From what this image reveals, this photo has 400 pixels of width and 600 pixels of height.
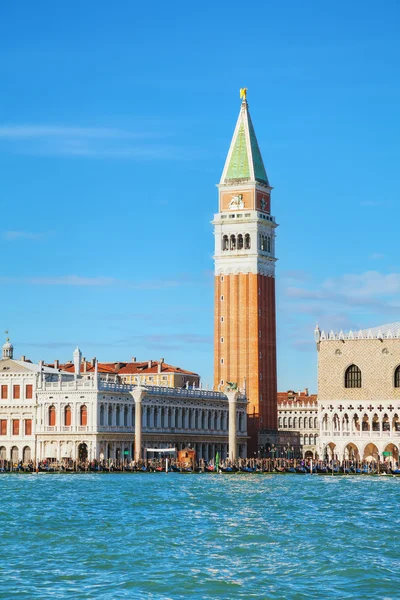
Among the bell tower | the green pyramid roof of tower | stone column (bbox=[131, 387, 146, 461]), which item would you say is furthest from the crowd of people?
the green pyramid roof of tower

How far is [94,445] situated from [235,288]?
981 inches

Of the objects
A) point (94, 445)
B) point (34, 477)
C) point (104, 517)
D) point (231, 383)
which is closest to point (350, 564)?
point (104, 517)

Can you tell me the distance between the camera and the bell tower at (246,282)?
114875mm

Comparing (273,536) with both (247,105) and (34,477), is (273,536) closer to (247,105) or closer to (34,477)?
(34,477)

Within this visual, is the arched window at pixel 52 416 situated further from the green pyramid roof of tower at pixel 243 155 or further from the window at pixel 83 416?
the green pyramid roof of tower at pixel 243 155

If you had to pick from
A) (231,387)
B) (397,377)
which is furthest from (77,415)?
(397,377)

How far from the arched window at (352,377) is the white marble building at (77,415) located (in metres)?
12.8

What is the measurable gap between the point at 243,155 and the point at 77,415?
107 feet

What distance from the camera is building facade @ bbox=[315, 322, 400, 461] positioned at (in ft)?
319

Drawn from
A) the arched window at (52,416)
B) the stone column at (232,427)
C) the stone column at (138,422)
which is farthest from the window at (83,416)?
the stone column at (232,427)

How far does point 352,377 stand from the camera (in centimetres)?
9912

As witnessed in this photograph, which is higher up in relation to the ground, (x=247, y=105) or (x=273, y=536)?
(x=247, y=105)

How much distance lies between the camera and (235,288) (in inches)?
4557

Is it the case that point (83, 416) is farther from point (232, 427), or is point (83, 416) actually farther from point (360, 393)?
point (360, 393)
